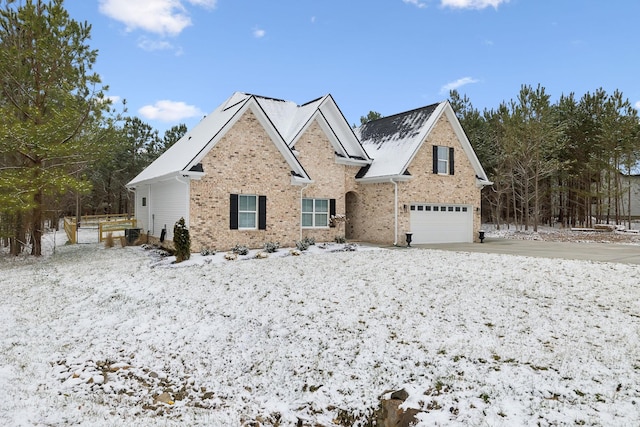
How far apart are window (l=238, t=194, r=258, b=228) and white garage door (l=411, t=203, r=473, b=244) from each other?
26.7 feet

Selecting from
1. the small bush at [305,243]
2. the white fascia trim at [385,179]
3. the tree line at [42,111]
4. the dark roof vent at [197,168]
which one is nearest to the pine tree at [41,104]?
the tree line at [42,111]

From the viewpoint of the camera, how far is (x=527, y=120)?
31.0 m

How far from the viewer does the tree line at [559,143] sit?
30.7 metres

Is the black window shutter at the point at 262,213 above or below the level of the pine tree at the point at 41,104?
below

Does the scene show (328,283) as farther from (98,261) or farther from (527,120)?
(527,120)

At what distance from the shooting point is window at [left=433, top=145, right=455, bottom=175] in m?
20.8

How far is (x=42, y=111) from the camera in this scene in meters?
16.7

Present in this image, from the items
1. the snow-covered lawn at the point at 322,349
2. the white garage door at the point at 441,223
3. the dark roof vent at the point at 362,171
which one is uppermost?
the dark roof vent at the point at 362,171

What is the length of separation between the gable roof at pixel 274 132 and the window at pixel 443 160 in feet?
Answer: 11.8

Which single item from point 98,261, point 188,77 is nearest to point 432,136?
point 188,77

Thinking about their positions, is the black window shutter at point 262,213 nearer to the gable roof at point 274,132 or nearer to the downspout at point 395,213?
the gable roof at point 274,132

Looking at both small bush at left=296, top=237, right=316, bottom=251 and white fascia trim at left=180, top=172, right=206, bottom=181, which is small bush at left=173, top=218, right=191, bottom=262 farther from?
small bush at left=296, top=237, right=316, bottom=251

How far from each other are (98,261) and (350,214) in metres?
12.4

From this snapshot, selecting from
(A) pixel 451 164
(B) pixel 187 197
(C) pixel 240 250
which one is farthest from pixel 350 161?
(B) pixel 187 197
